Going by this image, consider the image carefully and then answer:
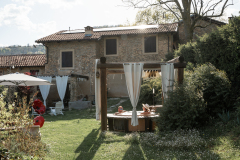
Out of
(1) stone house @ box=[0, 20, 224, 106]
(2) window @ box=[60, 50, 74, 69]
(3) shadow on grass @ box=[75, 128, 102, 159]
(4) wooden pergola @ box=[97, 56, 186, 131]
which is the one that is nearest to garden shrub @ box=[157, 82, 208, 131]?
(4) wooden pergola @ box=[97, 56, 186, 131]

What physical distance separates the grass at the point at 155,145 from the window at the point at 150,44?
12362 millimetres

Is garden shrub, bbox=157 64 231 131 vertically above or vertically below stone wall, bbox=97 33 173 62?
below

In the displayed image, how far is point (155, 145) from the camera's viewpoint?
241 inches

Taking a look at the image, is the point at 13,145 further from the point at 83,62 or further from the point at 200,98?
the point at 83,62

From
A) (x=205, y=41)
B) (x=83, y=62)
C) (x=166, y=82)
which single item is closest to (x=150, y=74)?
(x=205, y=41)

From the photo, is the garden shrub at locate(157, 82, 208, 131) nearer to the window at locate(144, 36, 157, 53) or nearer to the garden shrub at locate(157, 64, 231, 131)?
the garden shrub at locate(157, 64, 231, 131)

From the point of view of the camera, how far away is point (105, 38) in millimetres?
19938

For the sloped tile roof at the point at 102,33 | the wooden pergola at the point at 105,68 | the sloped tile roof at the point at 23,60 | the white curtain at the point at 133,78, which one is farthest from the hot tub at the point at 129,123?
the sloped tile roof at the point at 23,60

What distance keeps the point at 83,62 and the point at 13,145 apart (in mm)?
15431

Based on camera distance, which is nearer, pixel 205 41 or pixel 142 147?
pixel 142 147

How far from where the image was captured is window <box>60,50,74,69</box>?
19797mm

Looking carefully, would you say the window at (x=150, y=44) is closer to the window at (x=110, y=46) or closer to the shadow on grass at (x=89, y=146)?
the window at (x=110, y=46)

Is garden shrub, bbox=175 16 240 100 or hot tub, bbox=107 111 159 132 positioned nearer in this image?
hot tub, bbox=107 111 159 132

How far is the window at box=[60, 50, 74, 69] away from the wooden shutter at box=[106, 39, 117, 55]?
3.01 m
